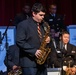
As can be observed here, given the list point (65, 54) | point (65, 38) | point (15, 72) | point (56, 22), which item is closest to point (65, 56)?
point (65, 54)

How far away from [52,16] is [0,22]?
7.32 ft

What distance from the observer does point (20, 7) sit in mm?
10094

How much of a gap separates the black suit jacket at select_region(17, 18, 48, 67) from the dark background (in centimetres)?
514

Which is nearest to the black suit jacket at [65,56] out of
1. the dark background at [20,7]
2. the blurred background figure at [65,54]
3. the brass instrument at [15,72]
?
the blurred background figure at [65,54]

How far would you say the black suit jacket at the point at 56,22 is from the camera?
25.7ft

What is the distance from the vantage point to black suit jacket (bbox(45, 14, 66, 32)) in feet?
25.7

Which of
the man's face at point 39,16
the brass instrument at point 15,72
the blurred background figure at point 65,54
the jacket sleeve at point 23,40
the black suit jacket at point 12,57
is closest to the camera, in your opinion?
the jacket sleeve at point 23,40

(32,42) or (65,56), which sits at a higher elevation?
(32,42)

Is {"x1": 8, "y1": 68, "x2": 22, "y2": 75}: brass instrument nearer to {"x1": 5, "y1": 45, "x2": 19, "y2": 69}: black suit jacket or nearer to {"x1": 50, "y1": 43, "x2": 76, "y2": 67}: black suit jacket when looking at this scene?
{"x1": 5, "y1": 45, "x2": 19, "y2": 69}: black suit jacket

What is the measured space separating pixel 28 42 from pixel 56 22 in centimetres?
337

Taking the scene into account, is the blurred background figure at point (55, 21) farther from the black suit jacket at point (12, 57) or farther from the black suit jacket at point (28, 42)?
the black suit jacket at point (28, 42)

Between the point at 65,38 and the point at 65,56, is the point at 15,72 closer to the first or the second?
the point at 65,56

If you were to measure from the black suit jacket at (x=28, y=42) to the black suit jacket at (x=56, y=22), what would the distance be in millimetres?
3014

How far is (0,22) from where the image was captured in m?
9.89
